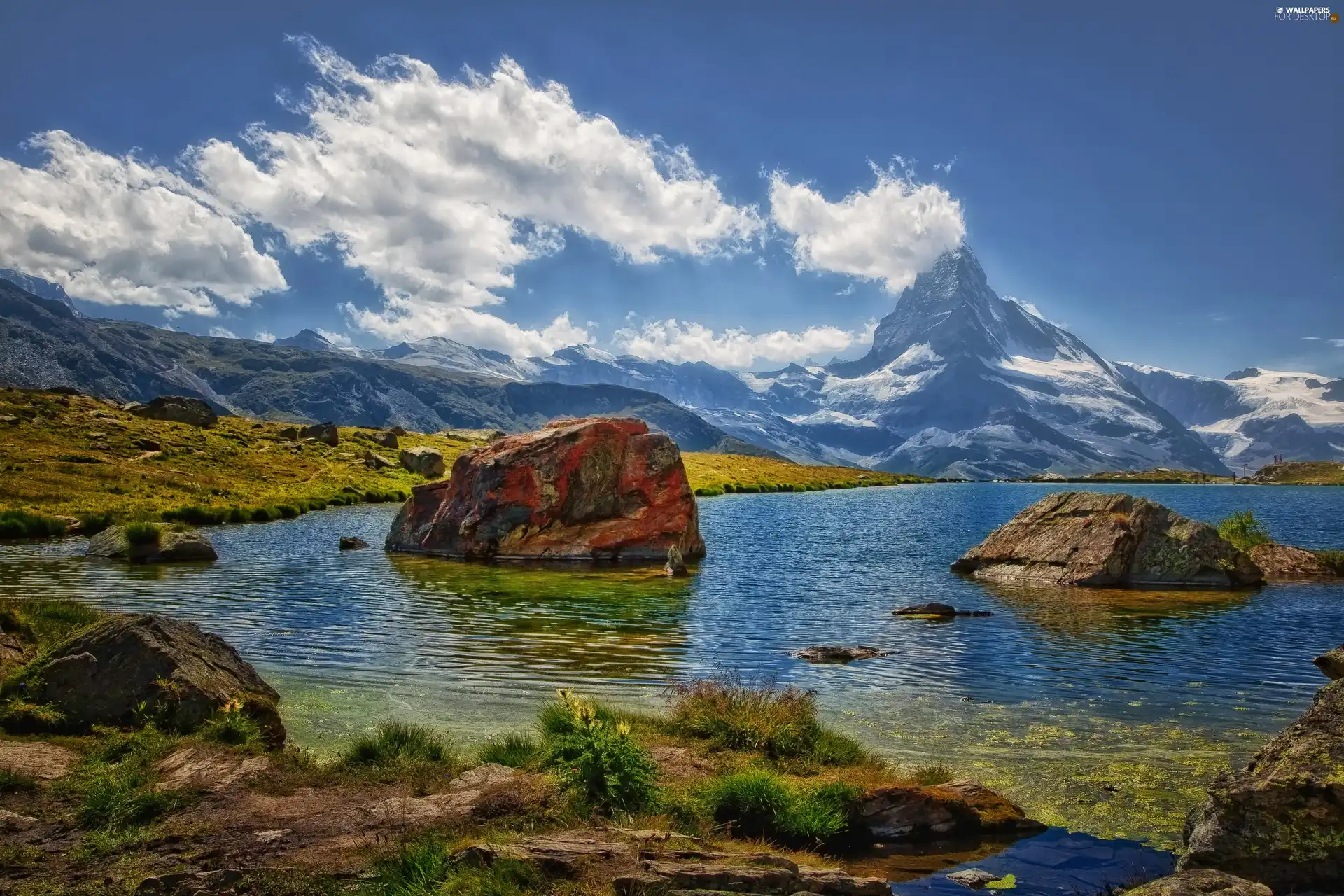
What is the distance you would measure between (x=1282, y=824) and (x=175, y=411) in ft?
463

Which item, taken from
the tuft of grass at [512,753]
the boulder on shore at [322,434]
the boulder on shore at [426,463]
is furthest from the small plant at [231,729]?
the boulder on shore at [322,434]

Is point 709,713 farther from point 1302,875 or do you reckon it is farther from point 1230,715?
point 1230,715

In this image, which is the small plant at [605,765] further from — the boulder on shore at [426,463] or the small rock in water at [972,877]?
the boulder on shore at [426,463]

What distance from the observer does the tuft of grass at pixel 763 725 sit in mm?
15953

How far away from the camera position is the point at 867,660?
26.2 meters

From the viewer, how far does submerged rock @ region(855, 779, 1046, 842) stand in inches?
508

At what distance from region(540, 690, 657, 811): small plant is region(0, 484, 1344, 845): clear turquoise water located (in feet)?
16.1

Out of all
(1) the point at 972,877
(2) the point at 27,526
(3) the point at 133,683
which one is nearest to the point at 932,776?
(1) the point at 972,877

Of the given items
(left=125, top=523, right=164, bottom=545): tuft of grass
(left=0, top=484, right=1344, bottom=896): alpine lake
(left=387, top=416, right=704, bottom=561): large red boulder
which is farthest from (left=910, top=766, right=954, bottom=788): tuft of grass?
(left=125, top=523, right=164, bottom=545): tuft of grass

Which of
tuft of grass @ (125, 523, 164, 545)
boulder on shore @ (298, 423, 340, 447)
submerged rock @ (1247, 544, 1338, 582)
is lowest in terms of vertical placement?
tuft of grass @ (125, 523, 164, 545)

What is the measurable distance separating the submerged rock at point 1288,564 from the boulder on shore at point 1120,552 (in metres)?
1.38

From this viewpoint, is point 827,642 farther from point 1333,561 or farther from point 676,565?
point 1333,561

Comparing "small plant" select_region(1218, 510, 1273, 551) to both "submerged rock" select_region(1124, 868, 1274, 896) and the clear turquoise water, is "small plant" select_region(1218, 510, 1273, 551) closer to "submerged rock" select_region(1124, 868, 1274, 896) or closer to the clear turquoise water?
the clear turquoise water

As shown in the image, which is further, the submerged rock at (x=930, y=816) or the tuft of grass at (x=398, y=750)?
the tuft of grass at (x=398, y=750)
